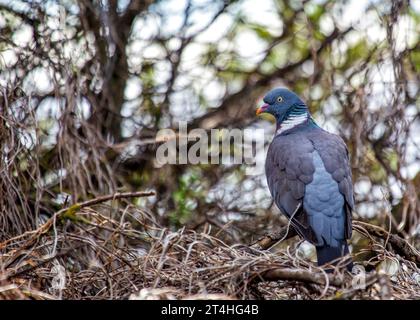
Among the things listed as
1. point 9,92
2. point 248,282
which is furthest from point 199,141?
point 248,282

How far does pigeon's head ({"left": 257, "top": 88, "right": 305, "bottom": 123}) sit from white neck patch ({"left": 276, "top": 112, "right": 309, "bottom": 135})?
3.8 inches

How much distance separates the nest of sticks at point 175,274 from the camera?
354 cm

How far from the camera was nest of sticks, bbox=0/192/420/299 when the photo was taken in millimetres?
3539

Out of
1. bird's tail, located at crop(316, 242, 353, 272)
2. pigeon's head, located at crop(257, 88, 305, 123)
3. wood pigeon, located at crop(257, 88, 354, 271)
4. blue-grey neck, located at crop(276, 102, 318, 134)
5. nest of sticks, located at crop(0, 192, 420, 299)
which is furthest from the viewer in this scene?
pigeon's head, located at crop(257, 88, 305, 123)

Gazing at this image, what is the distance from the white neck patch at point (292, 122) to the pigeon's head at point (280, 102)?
0.10 meters

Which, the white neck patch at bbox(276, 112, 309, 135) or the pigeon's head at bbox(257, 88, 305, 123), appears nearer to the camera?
the white neck patch at bbox(276, 112, 309, 135)

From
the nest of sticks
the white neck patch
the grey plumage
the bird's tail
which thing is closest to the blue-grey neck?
the white neck patch

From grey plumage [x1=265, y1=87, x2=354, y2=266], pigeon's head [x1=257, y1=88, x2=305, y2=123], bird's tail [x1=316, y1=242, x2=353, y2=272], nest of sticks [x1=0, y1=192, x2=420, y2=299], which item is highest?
pigeon's head [x1=257, y1=88, x2=305, y2=123]

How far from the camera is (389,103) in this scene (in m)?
6.59

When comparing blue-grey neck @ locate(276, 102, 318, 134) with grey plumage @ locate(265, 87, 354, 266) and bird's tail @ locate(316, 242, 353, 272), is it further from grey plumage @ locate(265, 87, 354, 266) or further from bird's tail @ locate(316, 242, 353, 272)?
bird's tail @ locate(316, 242, 353, 272)

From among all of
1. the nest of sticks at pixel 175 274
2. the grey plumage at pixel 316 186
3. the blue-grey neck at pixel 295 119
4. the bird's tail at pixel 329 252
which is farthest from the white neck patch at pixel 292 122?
the nest of sticks at pixel 175 274
